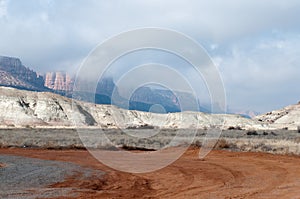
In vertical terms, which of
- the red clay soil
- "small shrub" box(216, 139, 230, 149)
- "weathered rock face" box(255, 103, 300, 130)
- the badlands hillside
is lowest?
the red clay soil

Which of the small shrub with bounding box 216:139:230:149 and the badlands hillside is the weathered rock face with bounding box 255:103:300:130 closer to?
the badlands hillside

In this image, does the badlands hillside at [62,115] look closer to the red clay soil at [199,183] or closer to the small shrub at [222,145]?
the small shrub at [222,145]

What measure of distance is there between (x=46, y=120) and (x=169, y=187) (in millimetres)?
91521

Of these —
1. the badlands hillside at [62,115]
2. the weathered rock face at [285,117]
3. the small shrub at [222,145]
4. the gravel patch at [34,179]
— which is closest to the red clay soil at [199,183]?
the gravel patch at [34,179]

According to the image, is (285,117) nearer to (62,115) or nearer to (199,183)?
(62,115)

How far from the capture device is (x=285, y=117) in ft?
431

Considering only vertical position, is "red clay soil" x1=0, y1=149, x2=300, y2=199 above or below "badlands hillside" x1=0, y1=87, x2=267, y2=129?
below

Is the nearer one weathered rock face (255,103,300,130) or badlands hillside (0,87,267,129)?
badlands hillside (0,87,267,129)

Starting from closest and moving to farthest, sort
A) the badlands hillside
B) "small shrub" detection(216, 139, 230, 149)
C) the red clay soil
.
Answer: the red clay soil, "small shrub" detection(216, 139, 230, 149), the badlands hillside

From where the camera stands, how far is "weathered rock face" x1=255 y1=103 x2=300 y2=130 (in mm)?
122412

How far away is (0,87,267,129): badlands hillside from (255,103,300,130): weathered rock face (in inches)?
382

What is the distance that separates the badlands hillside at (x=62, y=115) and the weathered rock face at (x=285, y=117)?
9.70 meters

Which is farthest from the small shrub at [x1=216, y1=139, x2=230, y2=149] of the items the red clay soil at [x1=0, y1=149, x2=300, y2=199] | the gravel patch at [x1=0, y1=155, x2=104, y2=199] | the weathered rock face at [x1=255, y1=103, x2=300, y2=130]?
the weathered rock face at [x1=255, y1=103, x2=300, y2=130]

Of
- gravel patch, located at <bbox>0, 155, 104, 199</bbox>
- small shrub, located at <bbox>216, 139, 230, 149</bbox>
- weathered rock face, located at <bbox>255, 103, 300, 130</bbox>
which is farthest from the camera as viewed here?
weathered rock face, located at <bbox>255, 103, 300, 130</bbox>
